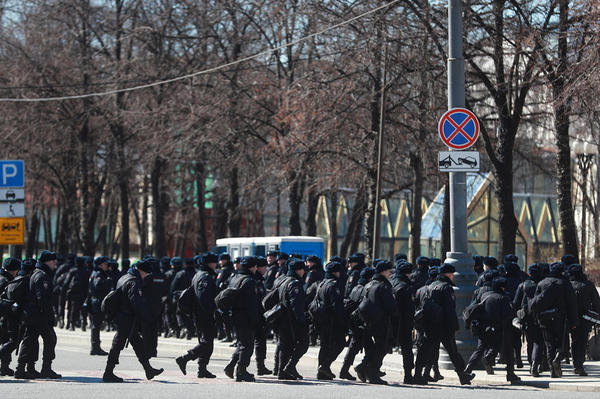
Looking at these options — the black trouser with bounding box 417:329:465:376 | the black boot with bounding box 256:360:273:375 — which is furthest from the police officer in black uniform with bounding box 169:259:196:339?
the black trouser with bounding box 417:329:465:376

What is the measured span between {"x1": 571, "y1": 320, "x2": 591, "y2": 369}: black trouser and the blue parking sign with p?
1302cm

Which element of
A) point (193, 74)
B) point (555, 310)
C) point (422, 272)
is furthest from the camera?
point (193, 74)

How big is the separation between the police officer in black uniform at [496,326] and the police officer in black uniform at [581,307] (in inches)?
47.7

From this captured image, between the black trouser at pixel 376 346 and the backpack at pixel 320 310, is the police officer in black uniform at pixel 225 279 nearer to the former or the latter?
the backpack at pixel 320 310

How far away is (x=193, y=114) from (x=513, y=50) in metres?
13.2

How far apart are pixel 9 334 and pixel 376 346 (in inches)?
206

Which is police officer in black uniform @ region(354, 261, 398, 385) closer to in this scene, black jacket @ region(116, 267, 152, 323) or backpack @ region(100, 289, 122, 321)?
black jacket @ region(116, 267, 152, 323)

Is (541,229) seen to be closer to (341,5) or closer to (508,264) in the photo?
(341,5)

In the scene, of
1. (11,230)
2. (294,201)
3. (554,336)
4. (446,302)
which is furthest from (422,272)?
(294,201)

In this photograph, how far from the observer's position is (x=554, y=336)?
15727 mm

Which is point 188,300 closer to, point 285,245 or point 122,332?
point 122,332

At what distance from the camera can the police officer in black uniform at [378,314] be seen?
14766 mm

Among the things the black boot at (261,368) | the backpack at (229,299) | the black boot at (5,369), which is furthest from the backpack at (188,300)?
the black boot at (5,369)

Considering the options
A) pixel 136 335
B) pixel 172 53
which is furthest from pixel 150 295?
pixel 172 53
